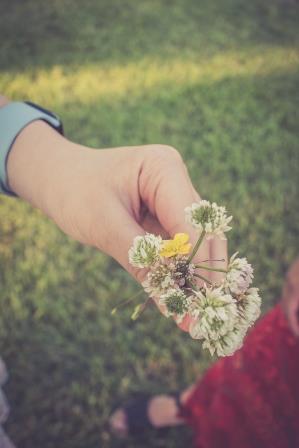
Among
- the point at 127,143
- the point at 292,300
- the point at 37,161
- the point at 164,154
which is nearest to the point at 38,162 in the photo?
the point at 37,161

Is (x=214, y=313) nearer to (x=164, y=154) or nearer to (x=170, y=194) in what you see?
(x=170, y=194)

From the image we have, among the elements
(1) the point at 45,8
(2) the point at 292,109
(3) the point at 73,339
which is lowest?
(3) the point at 73,339

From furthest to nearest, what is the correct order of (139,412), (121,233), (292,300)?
(139,412) → (292,300) → (121,233)

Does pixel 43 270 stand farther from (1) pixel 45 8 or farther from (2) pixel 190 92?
(1) pixel 45 8

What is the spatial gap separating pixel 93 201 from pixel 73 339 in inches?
52.0

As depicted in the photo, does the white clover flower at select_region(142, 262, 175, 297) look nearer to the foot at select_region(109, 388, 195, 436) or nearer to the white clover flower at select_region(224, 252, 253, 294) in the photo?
the white clover flower at select_region(224, 252, 253, 294)

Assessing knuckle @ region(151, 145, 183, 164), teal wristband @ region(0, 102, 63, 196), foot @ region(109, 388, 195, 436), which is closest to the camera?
knuckle @ region(151, 145, 183, 164)

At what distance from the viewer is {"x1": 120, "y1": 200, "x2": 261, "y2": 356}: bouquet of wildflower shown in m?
0.73

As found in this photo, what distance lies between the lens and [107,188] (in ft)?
3.53

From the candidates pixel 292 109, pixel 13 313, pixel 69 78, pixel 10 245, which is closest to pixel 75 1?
pixel 69 78

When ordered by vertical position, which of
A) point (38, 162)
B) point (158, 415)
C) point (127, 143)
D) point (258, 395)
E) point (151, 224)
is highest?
point (38, 162)

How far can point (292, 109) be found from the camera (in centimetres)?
375

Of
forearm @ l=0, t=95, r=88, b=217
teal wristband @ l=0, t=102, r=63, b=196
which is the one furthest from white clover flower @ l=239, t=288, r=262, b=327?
teal wristband @ l=0, t=102, r=63, b=196

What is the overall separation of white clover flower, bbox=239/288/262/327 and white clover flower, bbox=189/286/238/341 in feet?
0.09
